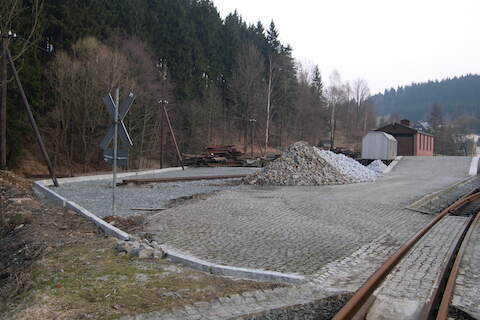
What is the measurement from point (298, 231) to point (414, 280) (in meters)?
3.65

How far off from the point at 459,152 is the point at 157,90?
67405mm

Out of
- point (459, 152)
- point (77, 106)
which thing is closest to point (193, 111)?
point (77, 106)

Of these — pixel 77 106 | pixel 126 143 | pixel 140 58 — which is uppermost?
pixel 140 58

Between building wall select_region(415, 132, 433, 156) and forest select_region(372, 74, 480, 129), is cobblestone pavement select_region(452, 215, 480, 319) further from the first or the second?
forest select_region(372, 74, 480, 129)

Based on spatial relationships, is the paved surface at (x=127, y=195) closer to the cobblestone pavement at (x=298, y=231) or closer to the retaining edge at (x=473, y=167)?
the cobblestone pavement at (x=298, y=231)

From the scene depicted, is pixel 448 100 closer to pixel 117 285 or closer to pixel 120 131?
pixel 120 131

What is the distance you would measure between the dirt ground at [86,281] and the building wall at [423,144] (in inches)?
1819

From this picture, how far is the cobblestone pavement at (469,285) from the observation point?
475cm

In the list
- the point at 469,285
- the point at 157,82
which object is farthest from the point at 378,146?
the point at 469,285

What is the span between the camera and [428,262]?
6.69 metres

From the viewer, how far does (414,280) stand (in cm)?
572

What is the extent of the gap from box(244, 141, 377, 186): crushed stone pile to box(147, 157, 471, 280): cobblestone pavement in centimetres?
459

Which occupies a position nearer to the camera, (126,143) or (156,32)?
(126,143)

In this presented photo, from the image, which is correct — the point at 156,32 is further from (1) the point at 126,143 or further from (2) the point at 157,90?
(1) the point at 126,143
